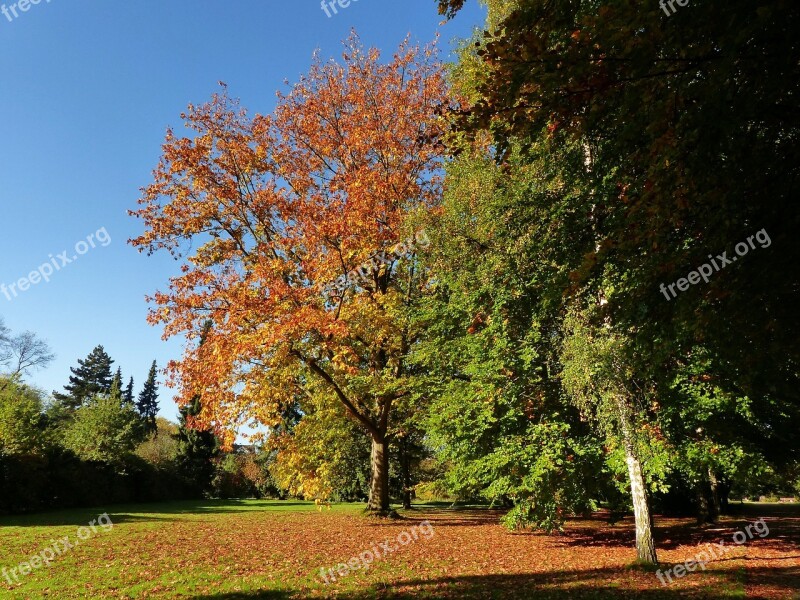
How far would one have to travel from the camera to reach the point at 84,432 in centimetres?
3441

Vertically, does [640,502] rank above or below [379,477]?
below

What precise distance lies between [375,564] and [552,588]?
412 cm

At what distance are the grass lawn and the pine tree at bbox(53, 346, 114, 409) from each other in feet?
257

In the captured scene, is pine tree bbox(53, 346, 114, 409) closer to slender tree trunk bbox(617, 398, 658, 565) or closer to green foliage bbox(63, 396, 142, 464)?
green foliage bbox(63, 396, 142, 464)

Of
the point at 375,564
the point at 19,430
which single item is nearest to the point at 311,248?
the point at 375,564

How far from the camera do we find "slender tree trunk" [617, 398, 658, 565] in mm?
11078

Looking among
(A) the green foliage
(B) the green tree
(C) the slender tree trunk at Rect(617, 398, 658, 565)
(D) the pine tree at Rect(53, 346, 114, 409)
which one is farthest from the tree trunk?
(D) the pine tree at Rect(53, 346, 114, 409)

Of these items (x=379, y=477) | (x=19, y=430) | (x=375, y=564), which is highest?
(x=19, y=430)

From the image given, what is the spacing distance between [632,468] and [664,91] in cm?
1004

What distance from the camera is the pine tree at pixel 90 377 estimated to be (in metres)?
83.5

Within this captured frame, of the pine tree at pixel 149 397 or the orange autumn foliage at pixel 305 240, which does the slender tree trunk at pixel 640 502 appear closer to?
the orange autumn foliage at pixel 305 240

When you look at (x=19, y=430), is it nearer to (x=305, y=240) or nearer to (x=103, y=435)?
(x=103, y=435)

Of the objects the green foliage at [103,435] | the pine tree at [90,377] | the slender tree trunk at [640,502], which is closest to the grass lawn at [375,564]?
the slender tree trunk at [640,502]

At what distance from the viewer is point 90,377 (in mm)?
89750
